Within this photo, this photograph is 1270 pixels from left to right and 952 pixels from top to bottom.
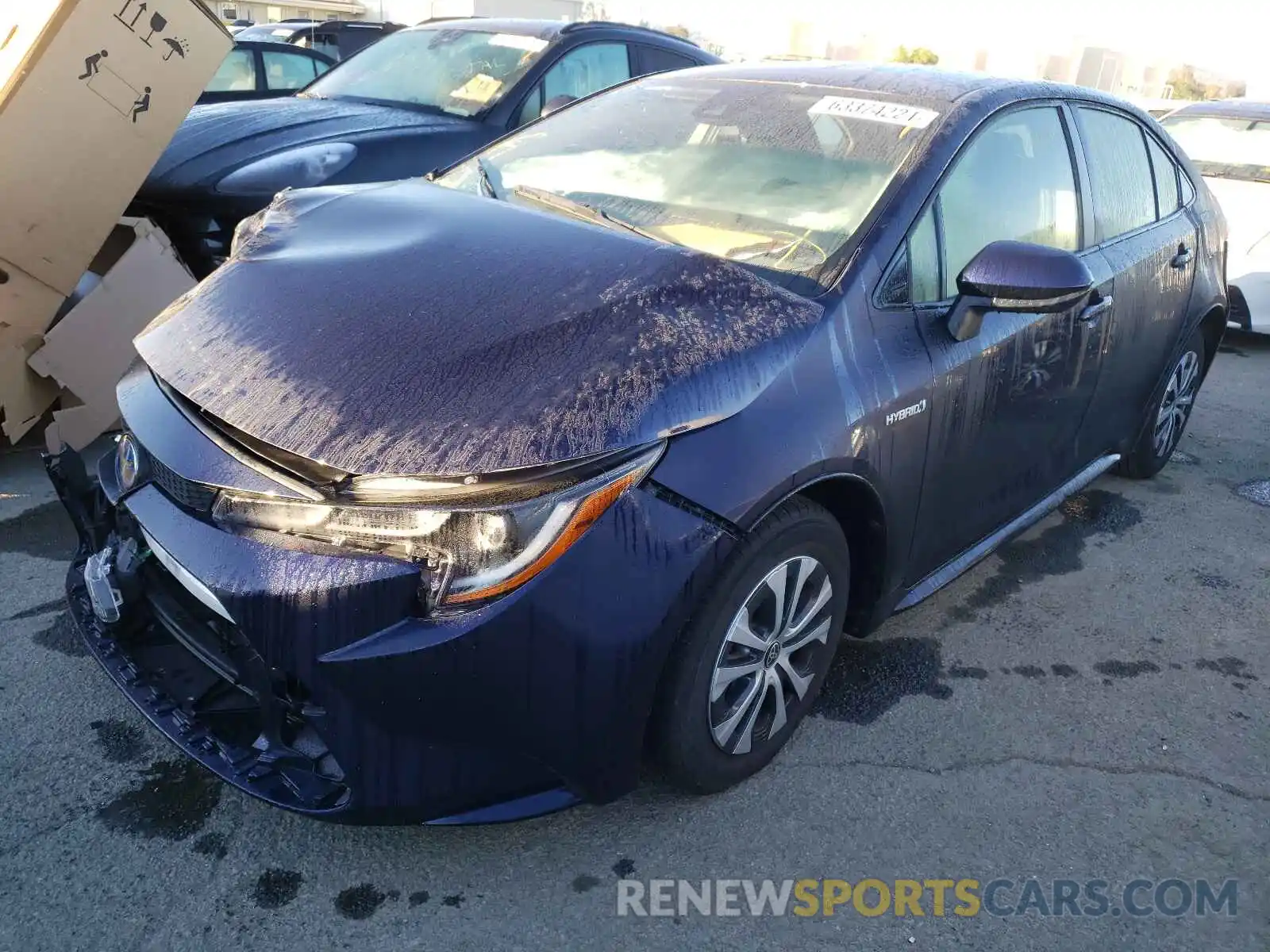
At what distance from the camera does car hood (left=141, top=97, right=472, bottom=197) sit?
447 cm

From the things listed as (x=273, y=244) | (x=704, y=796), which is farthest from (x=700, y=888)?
(x=273, y=244)

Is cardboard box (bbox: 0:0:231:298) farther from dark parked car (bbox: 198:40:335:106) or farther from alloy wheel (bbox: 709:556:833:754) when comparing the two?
dark parked car (bbox: 198:40:335:106)

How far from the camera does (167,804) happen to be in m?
2.25

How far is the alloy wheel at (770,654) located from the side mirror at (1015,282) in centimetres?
78

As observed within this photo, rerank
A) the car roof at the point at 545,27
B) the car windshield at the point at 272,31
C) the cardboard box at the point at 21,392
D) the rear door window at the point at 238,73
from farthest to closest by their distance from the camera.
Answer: the car windshield at the point at 272,31 → the rear door window at the point at 238,73 → the car roof at the point at 545,27 → the cardboard box at the point at 21,392

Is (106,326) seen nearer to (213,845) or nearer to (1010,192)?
(213,845)

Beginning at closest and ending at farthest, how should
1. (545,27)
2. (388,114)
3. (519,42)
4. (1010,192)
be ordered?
(1010,192)
(388,114)
(519,42)
(545,27)

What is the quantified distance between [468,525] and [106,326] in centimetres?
284

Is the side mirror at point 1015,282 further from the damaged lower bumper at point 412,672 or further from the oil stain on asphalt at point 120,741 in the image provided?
the oil stain on asphalt at point 120,741

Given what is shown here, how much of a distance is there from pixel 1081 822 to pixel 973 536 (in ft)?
2.88

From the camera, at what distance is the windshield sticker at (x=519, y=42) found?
17.6ft

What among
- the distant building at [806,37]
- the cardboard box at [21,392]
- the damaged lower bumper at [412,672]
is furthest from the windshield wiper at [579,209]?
the distant building at [806,37]

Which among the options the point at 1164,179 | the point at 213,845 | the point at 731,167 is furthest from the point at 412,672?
the point at 1164,179

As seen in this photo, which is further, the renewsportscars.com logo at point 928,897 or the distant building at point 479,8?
the distant building at point 479,8
